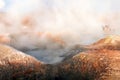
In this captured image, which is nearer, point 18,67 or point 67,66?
point 67,66

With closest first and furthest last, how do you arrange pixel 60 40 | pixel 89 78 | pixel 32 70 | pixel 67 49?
pixel 89 78
pixel 32 70
pixel 67 49
pixel 60 40

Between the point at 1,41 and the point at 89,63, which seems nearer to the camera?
the point at 89,63

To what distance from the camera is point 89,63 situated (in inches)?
2618

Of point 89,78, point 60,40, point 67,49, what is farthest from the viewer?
point 60,40

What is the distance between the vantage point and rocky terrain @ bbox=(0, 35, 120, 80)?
63528mm

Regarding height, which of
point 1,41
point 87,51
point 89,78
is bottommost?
point 89,78

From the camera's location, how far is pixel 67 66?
217 feet

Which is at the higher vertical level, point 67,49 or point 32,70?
point 67,49

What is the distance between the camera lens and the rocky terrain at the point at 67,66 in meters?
63.5

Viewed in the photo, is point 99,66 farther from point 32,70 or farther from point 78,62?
point 32,70

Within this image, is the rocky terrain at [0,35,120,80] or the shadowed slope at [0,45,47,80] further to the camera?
the shadowed slope at [0,45,47,80]

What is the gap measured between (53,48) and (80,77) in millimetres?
20356

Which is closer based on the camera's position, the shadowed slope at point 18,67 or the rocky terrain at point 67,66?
the rocky terrain at point 67,66

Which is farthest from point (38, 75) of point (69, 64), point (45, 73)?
point (69, 64)
